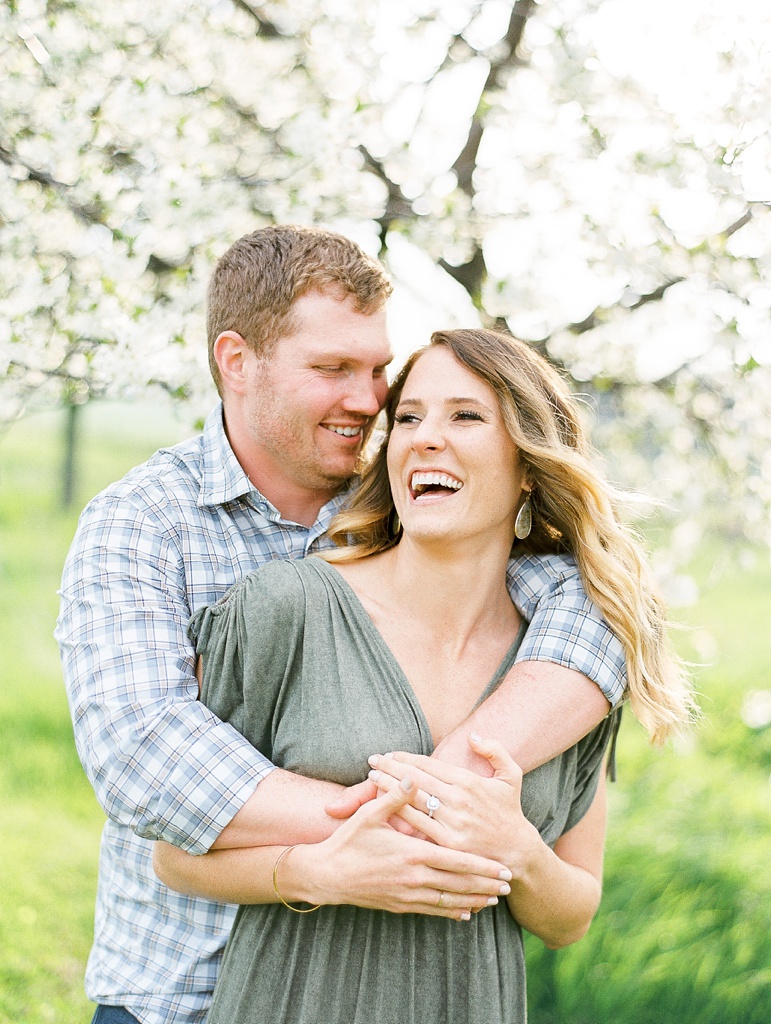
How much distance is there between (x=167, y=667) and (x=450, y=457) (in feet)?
2.30

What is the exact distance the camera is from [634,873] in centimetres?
421

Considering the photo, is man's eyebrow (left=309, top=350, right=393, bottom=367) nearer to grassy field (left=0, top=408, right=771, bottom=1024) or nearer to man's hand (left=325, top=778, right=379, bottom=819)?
man's hand (left=325, top=778, right=379, bottom=819)

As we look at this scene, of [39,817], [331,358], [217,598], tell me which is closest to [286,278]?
[331,358]

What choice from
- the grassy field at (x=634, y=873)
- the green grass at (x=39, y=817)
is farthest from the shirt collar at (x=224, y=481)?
the green grass at (x=39, y=817)

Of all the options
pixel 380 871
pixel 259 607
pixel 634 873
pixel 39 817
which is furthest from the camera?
pixel 39 817

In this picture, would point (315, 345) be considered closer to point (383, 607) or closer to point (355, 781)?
point (383, 607)

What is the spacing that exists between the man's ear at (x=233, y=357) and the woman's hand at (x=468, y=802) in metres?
1.09

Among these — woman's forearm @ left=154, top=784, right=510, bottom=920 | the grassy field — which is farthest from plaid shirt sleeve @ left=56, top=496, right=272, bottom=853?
the grassy field

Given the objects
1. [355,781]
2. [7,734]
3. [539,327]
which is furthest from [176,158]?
[7,734]

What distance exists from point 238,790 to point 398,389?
3.28 feet

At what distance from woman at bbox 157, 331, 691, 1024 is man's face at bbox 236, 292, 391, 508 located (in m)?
0.14

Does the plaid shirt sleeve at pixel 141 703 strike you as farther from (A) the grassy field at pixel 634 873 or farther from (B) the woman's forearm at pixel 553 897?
(A) the grassy field at pixel 634 873

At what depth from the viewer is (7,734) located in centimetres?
608

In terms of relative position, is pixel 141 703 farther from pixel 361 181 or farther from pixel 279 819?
pixel 361 181
